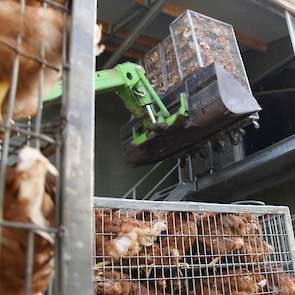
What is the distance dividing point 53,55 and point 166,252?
124 cm

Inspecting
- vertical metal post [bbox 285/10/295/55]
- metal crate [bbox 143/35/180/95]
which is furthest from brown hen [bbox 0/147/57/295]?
vertical metal post [bbox 285/10/295/55]

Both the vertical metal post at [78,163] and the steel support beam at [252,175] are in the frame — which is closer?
the vertical metal post at [78,163]

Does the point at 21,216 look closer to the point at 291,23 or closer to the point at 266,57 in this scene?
the point at 291,23

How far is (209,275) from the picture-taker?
188 centimetres

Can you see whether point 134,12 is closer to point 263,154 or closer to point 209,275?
point 263,154

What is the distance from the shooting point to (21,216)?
0.60 m

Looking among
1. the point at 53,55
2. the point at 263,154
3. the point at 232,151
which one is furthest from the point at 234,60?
the point at 53,55

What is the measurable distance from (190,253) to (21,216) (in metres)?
1.37

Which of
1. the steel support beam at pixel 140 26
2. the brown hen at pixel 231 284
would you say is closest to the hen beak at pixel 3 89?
the brown hen at pixel 231 284

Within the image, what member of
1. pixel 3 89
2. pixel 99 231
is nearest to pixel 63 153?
pixel 3 89

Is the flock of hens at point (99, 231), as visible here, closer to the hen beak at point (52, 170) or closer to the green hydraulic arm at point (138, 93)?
the hen beak at point (52, 170)

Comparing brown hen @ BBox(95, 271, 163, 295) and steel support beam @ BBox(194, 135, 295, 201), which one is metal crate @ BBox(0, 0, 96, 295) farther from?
steel support beam @ BBox(194, 135, 295, 201)

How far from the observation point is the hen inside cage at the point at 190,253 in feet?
5.65

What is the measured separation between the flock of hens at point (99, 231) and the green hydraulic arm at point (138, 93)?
1.84 m
